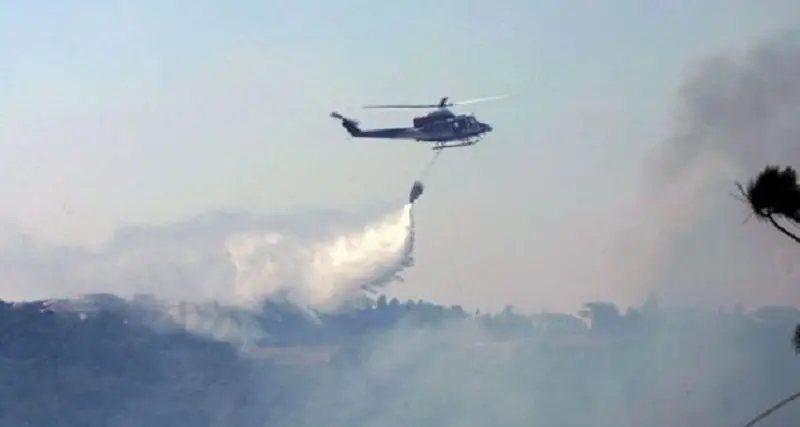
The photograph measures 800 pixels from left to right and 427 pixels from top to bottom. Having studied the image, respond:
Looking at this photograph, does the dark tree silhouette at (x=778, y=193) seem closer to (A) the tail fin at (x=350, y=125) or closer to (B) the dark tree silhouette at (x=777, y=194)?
A: (B) the dark tree silhouette at (x=777, y=194)

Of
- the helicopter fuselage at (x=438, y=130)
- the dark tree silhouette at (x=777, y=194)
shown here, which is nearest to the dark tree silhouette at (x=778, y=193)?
the dark tree silhouette at (x=777, y=194)

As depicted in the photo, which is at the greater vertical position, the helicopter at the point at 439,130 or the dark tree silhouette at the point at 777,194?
the helicopter at the point at 439,130

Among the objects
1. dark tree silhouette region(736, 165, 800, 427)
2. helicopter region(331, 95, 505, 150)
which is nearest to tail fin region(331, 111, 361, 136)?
helicopter region(331, 95, 505, 150)

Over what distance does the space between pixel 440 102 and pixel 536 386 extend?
2.74 meters

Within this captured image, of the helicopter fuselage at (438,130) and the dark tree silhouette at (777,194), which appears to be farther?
the helicopter fuselage at (438,130)

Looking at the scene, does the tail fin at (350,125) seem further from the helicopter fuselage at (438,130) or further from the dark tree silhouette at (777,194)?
the dark tree silhouette at (777,194)

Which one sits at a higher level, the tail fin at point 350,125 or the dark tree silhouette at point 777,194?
the tail fin at point 350,125

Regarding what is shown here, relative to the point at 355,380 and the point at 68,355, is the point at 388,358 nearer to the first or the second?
the point at 355,380

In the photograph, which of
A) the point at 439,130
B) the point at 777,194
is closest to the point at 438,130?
the point at 439,130

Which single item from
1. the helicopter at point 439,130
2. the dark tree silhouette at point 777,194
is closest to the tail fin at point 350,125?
the helicopter at point 439,130

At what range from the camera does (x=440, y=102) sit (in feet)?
35.8

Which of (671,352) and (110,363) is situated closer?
(110,363)

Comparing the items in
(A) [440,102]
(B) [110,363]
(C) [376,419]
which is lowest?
(C) [376,419]

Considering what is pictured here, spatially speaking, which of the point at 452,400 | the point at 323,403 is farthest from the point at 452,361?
the point at 323,403
